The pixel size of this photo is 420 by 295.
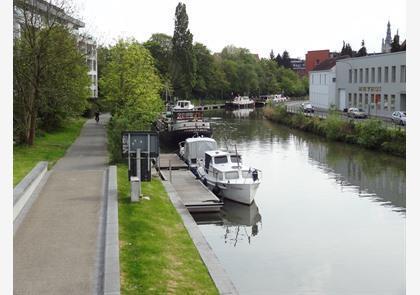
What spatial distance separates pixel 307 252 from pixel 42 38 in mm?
23045

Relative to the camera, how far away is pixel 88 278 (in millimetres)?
11844

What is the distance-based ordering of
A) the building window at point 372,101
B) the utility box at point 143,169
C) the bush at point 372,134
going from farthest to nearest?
the building window at point 372,101 < the bush at point 372,134 < the utility box at point 143,169

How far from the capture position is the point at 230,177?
94.2 ft

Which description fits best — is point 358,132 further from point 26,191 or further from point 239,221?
point 26,191

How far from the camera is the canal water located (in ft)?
56.5

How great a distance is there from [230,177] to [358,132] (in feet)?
91.6

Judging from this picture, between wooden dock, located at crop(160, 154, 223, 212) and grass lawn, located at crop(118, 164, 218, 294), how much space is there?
4591 millimetres

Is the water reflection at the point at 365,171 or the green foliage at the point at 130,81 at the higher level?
the green foliage at the point at 130,81

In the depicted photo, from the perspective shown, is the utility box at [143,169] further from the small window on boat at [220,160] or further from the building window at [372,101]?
the building window at [372,101]

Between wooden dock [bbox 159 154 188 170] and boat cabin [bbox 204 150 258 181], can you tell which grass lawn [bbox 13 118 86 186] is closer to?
wooden dock [bbox 159 154 188 170]

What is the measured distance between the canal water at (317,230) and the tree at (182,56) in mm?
68624

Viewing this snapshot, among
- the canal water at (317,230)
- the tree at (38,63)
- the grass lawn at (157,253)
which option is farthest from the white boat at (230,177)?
the tree at (38,63)

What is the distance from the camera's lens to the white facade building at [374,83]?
209ft

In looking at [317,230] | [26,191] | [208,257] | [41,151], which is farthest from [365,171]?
[208,257]
